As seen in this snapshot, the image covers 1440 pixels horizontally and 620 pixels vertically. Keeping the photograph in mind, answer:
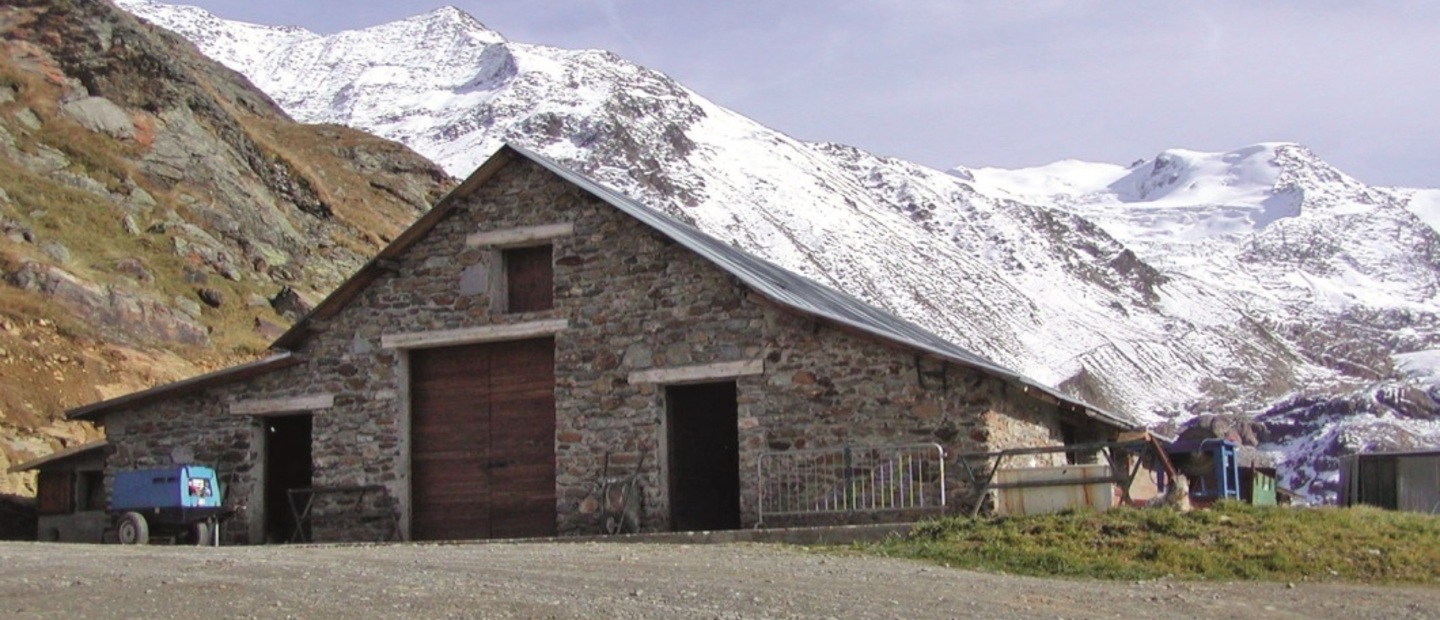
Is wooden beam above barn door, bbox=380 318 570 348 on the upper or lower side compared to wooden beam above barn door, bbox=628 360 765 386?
upper

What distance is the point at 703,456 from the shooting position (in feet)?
74.4

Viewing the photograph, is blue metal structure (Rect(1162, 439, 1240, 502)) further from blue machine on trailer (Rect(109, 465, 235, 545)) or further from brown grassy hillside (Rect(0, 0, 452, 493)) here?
brown grassy hillside (Rect(0, 0, 452, 493))

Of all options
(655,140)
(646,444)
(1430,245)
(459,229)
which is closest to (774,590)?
(646,444)

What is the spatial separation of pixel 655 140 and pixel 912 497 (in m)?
101

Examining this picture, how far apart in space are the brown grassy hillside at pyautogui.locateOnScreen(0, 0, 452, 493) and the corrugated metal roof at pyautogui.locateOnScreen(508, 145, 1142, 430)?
12060 mm

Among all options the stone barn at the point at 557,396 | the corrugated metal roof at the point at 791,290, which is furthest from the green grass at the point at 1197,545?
the stone barn at the point at 557,396

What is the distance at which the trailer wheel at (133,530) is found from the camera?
2141 centimetres

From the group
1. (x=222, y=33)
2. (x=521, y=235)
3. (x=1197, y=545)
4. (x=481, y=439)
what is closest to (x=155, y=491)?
(x=481, y=439)

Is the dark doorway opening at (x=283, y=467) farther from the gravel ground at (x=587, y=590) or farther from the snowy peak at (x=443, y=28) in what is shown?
the snowy peak at (x=443, y=28)

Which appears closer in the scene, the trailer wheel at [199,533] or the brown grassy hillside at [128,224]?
the trailer wheel at [199,533]

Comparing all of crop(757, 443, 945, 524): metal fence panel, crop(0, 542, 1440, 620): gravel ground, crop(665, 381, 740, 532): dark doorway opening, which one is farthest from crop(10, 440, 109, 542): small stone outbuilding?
crop(757, 443, 945, 524): metal fence panel

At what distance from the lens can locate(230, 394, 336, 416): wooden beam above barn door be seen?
23.4 metres

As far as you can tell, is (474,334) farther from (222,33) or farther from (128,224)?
(222,33)

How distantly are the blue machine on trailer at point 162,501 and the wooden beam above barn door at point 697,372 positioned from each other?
616cm
